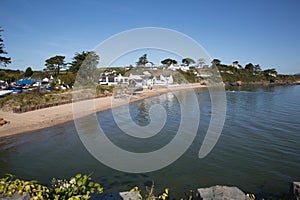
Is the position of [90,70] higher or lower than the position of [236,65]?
lower

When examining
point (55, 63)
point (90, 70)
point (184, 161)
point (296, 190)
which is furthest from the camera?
point (55, 63)

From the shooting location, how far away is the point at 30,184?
2.13 meters

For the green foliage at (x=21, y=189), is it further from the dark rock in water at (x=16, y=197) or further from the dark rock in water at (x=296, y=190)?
the dark rock in water at (x=296, y=190)

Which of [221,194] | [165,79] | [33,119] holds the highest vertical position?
[165,79]

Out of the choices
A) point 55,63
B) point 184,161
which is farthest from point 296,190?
point 55,63

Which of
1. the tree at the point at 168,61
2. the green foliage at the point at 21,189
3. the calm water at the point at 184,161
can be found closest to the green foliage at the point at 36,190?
the green foliage at the point at 21,189

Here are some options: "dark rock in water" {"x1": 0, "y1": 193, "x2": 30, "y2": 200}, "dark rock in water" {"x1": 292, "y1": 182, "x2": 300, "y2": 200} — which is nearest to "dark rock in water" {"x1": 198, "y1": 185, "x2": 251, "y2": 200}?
"dark rock in water" {"x1": 292, "y1": 182, "x2": 300, "y2": 200}

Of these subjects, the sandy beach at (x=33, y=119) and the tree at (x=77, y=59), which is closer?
the sandy beach at (x=33, y=119)

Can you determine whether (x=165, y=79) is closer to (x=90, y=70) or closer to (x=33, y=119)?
(x=90, y=70)

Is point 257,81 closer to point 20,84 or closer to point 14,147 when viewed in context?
point 20,84

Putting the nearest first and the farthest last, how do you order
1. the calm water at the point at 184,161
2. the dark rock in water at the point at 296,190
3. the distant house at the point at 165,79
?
the dark rock in water at the point at 296,190
the calm water at the point at 184,161
the distant house at the point at 165,79

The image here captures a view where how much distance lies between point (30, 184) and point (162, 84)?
63.4 m

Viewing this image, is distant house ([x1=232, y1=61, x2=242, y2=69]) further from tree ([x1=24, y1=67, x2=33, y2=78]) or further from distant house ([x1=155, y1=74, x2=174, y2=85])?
tree ([x1=24, y1=67, x2=33, y2=78])

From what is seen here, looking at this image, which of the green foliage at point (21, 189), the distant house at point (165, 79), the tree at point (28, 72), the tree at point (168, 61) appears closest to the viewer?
the green foliage at point (21, 189)
